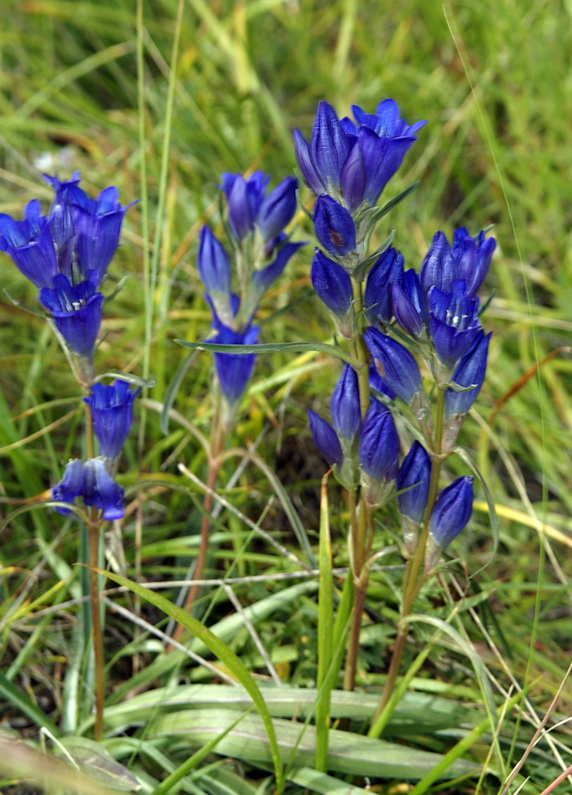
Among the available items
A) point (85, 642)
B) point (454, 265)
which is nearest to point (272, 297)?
point (85, 642)

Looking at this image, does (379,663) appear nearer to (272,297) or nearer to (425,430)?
(425,430)

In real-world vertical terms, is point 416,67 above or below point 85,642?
above

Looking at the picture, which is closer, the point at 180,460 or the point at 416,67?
the point at 180,460

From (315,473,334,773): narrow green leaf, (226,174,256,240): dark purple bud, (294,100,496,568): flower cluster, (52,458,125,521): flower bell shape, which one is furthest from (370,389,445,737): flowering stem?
(226,174,256,240): dark purple bud

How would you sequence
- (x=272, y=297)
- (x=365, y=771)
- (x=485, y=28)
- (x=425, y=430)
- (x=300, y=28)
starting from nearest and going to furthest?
(x=425, y=430), (x=365, y=771), (x=272, y=297), (x=485, y=28), (x=300, y=28)

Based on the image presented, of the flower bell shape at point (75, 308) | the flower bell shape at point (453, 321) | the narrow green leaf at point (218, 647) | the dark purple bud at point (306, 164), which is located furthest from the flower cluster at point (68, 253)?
the flower bell shape at point (453, 321)

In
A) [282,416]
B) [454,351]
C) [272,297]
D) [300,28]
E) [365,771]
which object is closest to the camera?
[454,351]

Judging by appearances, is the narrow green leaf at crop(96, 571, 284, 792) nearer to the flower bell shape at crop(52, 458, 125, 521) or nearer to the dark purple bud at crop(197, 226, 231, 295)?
the flower bell shape at crop(52, 458, 125, 521)
